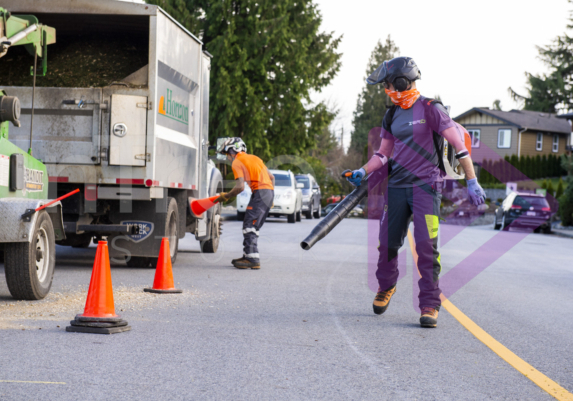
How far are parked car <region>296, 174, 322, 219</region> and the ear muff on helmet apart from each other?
23.0m

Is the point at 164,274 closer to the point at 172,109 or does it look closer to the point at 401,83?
the point at 172,109

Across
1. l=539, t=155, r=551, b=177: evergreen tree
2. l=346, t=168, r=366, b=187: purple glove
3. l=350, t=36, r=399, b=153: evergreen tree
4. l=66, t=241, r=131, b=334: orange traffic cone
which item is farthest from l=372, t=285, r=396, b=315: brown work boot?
l=350, t=36, r=399, b=153: evergreen tree

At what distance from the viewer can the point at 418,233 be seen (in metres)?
6.55

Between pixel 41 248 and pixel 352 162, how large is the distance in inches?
2506

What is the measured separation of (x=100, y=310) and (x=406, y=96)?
308 centimetres

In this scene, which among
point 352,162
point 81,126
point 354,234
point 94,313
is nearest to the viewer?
point 94,313

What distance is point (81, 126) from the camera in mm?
9461

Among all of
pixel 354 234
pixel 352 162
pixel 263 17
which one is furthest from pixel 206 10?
pixel 352 162

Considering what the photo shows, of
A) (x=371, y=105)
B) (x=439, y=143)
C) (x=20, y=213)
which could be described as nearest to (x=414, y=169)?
(x=439, y=143)

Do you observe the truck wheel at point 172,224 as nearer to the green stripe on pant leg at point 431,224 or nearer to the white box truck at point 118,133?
the white box truck at point 118,133

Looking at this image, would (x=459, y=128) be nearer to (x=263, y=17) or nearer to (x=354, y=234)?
(x=354, y=234)

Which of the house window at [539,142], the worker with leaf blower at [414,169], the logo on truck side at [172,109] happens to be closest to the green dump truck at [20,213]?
A: the logo on truck side at [172,109]

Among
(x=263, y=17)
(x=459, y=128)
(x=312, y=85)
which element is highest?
(x=263, y=17)

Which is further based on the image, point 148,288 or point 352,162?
point 352,162
